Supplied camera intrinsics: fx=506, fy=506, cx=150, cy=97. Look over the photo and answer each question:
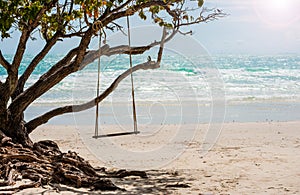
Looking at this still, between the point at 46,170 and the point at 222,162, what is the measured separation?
3477mm

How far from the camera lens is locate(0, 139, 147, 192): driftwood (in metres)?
6.43

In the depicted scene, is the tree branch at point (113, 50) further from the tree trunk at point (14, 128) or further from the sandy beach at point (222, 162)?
the sandy beach at point (222, 162)

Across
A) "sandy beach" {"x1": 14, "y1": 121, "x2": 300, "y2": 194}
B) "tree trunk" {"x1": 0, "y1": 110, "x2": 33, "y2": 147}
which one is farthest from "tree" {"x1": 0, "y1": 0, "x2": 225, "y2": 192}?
"sandy beach" {"x1": 14, "y1": 121, "x2": 300, "y2": 194}

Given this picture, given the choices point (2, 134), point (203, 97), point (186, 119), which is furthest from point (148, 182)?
point (203, 97)

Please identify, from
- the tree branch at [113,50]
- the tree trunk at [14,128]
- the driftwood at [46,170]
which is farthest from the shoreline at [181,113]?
the driftwood at [46,170]

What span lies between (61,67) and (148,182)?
237 centimetres

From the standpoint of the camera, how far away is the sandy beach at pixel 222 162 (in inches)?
274

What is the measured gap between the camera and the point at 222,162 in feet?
29.7

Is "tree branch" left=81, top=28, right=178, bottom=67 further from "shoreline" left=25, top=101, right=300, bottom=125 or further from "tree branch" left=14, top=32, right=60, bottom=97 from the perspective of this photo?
"shoreline" left=25, top=101, right=300, bottom=125

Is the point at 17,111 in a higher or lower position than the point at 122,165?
higher

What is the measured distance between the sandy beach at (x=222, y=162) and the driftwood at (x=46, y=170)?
24 centimetres

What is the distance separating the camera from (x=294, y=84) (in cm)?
3231

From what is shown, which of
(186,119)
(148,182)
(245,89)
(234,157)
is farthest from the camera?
(245,89)

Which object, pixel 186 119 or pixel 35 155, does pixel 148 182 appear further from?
pixel 186 119
